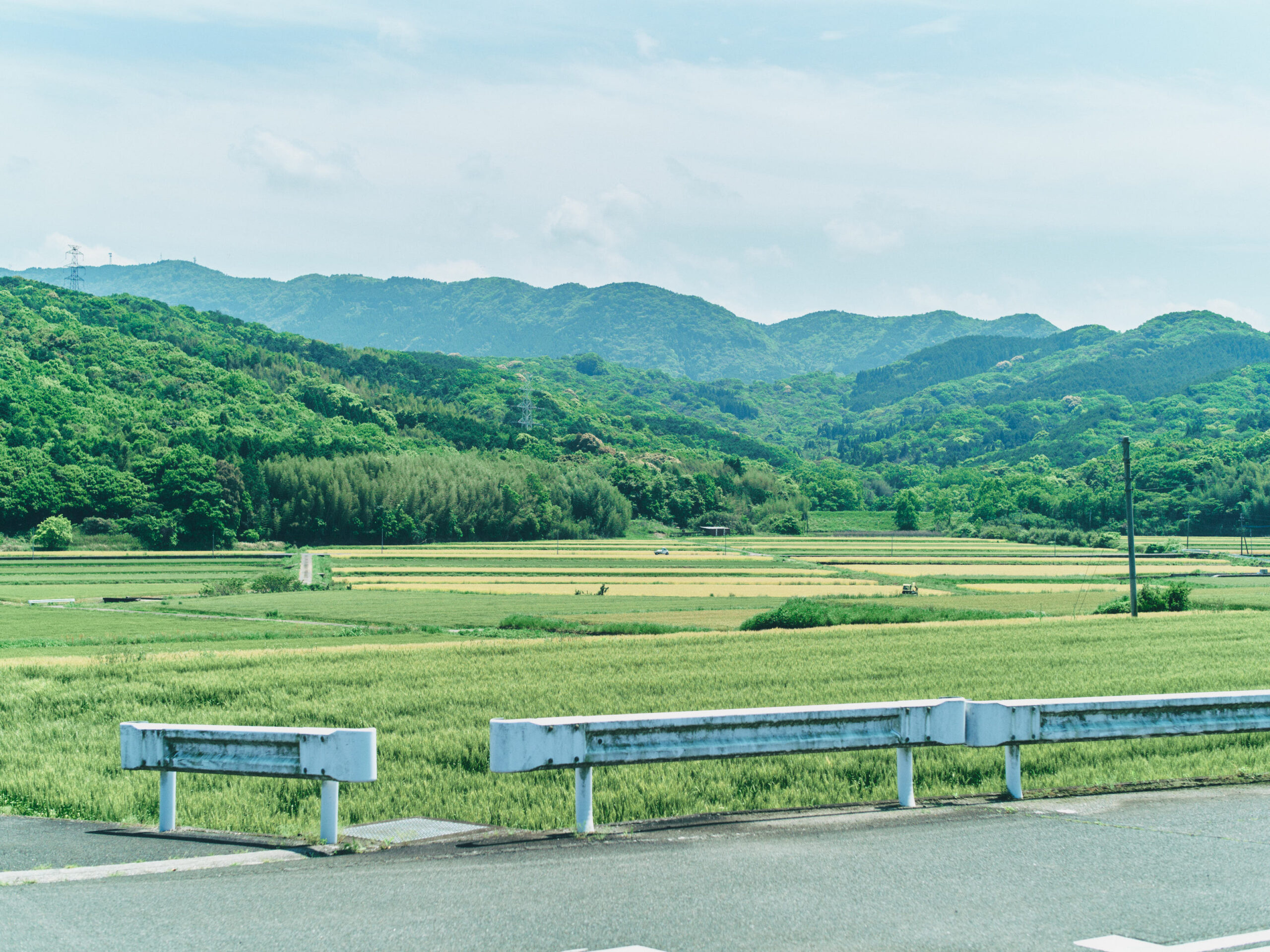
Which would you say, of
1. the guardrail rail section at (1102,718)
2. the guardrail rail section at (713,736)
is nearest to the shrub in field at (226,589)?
the guardrail rail section at (713,736)

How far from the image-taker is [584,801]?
8.84m

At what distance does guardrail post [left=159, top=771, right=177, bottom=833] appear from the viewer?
9.19 meters

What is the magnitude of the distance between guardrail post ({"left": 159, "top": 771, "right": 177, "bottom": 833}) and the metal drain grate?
4.76 ft

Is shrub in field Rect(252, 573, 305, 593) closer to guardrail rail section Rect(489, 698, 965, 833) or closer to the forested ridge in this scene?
the forested ridge

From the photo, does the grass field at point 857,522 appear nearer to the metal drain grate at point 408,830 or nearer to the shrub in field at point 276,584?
the shrub in field at point 276,584

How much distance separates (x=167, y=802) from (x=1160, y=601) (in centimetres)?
4412

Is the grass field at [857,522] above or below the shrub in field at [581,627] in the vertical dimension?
above

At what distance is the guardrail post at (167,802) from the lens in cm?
Answer: 919

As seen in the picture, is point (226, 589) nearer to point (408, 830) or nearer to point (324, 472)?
point (324, 472)

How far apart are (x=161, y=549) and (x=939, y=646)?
10010cm

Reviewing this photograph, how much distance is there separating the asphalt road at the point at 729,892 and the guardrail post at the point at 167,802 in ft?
5.07

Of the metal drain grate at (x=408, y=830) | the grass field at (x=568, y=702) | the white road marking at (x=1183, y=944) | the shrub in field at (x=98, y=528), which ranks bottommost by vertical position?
the grass field at (x=568, y=702)

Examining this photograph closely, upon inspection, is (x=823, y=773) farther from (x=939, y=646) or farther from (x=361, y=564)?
(x=361, y=564)

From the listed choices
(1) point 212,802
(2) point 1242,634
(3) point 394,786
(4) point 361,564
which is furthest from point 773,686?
(4) point 361,564
